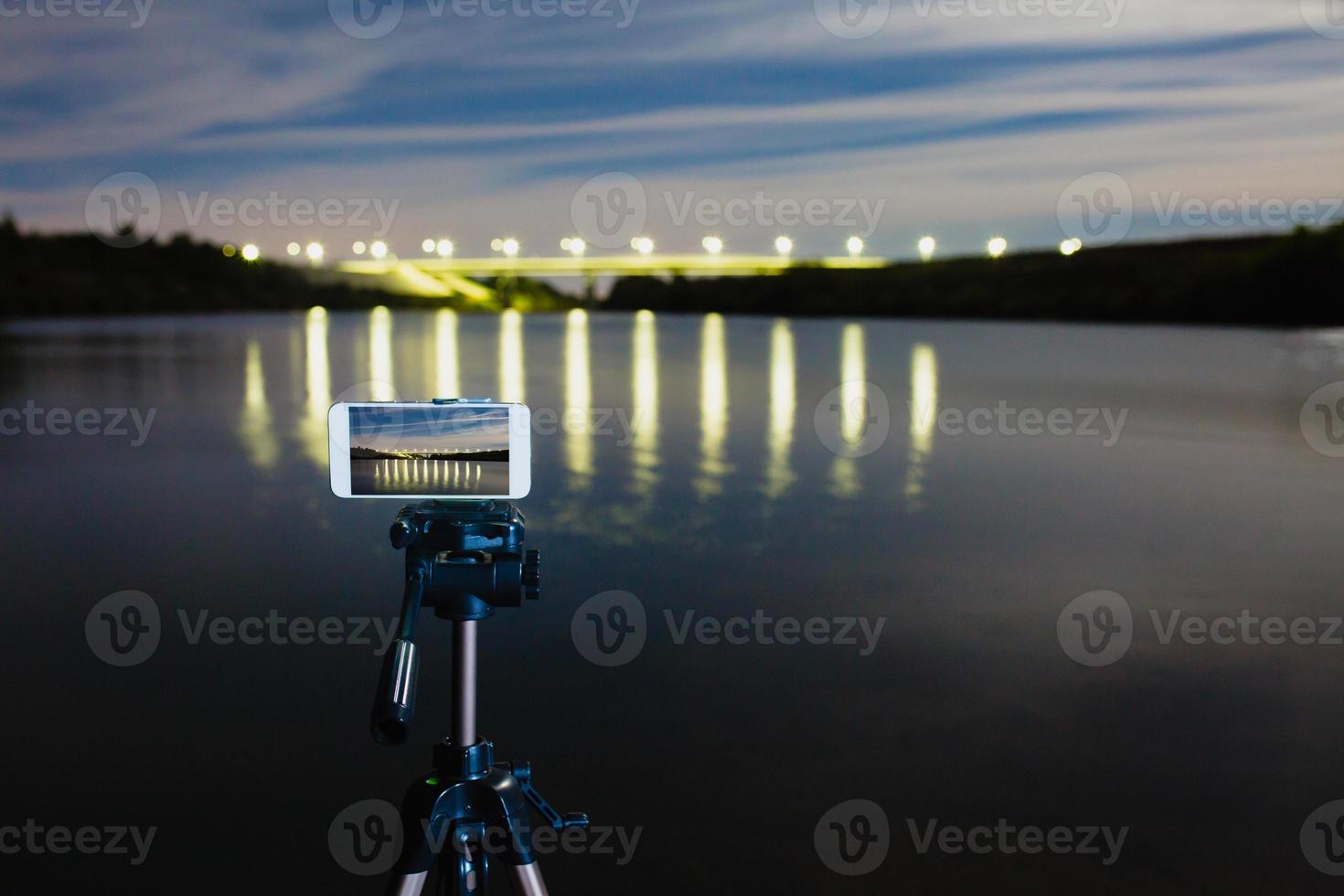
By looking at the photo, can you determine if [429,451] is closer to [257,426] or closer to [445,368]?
[257,426]

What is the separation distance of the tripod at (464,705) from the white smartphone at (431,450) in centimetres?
6

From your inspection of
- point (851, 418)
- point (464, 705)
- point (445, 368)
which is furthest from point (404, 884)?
point (445, 368)

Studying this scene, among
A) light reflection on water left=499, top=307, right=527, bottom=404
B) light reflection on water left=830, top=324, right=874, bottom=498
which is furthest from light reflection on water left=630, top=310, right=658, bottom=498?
light reflection on water left=830, top=324, right=874, bottom=498

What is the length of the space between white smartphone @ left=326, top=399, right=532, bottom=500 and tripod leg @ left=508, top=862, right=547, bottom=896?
2.27 ft

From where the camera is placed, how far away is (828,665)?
186 inches

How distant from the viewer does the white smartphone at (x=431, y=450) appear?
5.81 ft

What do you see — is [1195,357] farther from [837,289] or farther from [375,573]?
[837,289]

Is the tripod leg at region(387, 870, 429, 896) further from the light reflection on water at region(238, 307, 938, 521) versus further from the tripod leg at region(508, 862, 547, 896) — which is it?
the light reflection on water at region(238, 307, 938, 521)

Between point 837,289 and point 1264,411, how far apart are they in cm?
7587

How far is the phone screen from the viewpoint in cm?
178

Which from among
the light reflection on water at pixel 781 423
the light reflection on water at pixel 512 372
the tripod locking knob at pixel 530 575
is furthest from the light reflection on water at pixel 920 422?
the tripod locking knob at pixel 530 575

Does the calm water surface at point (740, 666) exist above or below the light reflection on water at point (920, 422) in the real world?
below

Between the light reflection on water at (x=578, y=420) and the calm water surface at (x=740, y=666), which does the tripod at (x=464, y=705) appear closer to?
the calm water surface at (x=740, y=666)

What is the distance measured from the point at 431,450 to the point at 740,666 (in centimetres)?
312
